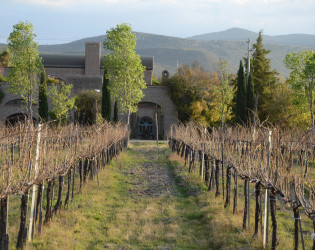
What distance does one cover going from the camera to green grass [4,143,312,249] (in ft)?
23.3

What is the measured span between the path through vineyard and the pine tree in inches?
914

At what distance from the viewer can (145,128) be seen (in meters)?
39.2

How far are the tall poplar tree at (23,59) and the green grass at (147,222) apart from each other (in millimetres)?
19881

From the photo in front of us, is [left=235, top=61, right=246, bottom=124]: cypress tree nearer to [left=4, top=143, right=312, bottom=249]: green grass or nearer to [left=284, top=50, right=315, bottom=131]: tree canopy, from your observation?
[left=284, top=50, right=315, bottom=131]: tree canopy

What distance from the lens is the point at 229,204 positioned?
9.64 meters

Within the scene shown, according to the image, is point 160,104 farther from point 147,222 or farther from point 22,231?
point 22,231

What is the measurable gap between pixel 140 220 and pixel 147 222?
28cm

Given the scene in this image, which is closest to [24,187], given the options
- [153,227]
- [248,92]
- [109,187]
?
[153,227]

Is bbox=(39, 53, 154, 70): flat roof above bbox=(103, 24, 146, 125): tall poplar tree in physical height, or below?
above

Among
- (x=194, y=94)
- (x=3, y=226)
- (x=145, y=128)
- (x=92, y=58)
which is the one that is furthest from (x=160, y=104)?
(x=3, y=226)

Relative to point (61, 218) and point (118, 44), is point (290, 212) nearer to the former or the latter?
point (61, 218)

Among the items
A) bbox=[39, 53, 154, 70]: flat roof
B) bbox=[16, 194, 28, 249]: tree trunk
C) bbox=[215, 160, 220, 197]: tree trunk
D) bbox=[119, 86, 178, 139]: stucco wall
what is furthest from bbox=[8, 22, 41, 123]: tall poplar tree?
bbox=[16, 194, 28, 249]: tree trunk

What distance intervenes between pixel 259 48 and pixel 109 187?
106ft

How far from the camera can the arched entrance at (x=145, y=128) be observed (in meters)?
39.2
